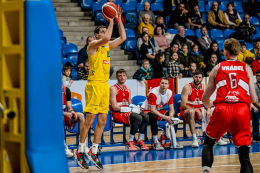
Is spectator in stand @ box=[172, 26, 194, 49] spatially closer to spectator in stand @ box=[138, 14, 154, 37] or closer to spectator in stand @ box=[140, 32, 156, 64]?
spectator in stand @ box=[138, 14, 154, 37]

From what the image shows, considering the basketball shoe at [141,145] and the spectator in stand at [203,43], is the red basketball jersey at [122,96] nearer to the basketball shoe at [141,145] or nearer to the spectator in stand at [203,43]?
the basketball shoe at [141,145]

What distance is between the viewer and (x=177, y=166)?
5738 millimetres

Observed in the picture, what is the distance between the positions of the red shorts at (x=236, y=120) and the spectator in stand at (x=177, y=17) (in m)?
9.31

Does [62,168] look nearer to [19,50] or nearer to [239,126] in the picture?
[19,50]

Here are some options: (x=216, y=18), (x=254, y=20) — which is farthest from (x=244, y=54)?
(x=254, y=20)

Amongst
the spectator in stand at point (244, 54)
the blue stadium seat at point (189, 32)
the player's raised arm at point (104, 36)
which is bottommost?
the player's raised arm at point (104, 36)

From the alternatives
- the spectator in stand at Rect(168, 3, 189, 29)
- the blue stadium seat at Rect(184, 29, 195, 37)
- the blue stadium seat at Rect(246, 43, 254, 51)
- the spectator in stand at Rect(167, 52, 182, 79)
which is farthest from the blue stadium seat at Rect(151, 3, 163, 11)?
the spectator in stand at Rect(167, 52, 182, 79)

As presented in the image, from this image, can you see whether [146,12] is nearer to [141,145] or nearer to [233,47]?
[141,145]

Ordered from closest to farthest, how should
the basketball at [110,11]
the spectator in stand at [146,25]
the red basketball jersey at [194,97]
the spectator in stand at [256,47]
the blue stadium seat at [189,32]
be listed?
1. the basketball at [110,11]
2. the red basketball jersey at [194,97]
3. the spectator in stand at [146,25]
4. the spectator in stand at [256,47]
5. the blue stadium seat at [189,32]

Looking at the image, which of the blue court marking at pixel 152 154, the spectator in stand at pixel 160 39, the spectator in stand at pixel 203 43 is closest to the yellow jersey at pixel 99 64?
the blue court marking at pixel 152 154

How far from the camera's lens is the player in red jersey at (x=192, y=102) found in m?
7.96

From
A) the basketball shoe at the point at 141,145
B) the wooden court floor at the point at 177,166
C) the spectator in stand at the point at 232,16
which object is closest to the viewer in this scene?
the wooden court floor at the point at 177,166

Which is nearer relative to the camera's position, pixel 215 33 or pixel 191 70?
pixel 191 70

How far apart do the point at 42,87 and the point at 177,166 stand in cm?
417
